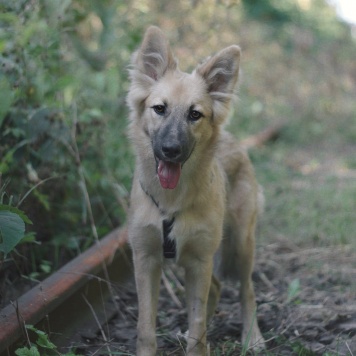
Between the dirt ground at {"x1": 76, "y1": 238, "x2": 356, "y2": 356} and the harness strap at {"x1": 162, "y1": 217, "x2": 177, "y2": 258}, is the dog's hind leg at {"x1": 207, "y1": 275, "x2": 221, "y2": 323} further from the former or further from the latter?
the harness strap at {"x1": 162, "y1": 217, "x2": 177, "y2": 258}

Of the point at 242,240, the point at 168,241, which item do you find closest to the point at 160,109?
the point at 168,241

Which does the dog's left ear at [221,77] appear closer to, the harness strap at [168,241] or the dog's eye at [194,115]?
the dog's eye at [194,115]

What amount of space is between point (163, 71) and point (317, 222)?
134 inches

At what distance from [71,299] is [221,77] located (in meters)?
1.87

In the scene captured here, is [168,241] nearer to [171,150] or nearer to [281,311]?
[171,150]

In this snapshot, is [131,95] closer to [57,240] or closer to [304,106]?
[57,240]

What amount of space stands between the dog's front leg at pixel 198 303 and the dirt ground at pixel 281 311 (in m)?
0.18

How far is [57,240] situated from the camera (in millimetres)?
5383

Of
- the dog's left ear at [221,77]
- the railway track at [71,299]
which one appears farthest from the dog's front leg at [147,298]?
the dog's left ear at [221,77]

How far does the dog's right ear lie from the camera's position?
14.6 ft

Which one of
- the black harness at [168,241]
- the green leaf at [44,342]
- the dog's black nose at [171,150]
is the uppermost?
the dog's black nose at [171,150]

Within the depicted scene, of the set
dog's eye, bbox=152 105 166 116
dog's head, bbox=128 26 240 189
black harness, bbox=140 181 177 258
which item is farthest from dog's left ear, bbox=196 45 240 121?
black harness, bbox=140 181 177 258

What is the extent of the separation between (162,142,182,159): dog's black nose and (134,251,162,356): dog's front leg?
68 centimetres

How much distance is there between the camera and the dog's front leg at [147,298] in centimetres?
407
